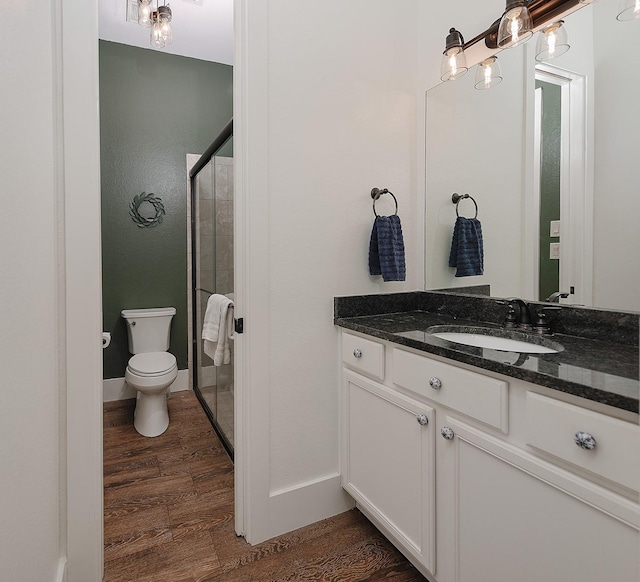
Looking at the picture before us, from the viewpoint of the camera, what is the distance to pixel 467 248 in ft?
5.98

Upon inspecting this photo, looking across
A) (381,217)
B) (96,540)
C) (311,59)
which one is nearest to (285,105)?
(311,59)

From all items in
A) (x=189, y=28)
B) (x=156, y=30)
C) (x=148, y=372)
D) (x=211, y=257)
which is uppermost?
(x=189, y=28)

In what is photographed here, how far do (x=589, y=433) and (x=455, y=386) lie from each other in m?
0.38

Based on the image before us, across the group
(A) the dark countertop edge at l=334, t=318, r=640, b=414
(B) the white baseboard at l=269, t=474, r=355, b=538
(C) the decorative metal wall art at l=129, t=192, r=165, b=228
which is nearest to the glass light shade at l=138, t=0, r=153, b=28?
(C) the decorative metal wall art at l=129, t=192, r=165, b=228

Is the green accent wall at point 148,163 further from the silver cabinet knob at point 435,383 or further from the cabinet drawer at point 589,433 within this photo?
the cabinet drawer at point 589,433

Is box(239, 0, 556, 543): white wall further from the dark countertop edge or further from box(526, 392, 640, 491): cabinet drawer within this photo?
box(526, 392, 640, 491): cabinet drawer

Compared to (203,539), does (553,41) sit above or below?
above

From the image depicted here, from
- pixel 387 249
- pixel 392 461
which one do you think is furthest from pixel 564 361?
pixel 387 249

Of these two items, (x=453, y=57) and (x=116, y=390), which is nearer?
(x=453, y=57)

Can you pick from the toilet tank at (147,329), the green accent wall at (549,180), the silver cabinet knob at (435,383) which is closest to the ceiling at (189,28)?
the toilet tank at (147,329)

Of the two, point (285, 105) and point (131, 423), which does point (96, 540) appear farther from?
point (285, 105)

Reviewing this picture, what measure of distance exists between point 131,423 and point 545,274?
2.69 metres

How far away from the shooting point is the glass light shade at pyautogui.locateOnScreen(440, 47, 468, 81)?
5.35 ft

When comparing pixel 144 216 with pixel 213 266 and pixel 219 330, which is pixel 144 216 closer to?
pixel 213 266
